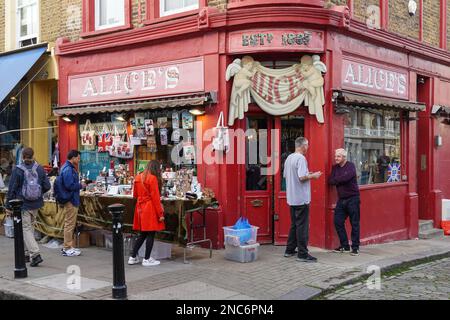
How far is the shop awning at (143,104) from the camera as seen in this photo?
9.33m

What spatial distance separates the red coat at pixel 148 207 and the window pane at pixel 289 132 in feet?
8.72

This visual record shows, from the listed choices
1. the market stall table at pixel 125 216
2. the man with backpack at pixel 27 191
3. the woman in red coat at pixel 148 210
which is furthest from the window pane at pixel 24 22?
the woman in red coat at pixel 148 210

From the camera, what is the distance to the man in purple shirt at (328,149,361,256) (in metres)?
9.20

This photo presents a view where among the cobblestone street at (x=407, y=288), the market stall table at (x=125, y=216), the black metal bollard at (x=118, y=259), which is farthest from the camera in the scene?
the market stall table at (x=125, y=216)

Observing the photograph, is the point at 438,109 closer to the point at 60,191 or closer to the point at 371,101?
the point at 371,101

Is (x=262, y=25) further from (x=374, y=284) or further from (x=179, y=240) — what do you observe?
(x=374, y=284)

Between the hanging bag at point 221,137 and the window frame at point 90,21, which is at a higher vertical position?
the window frame at point 90,21

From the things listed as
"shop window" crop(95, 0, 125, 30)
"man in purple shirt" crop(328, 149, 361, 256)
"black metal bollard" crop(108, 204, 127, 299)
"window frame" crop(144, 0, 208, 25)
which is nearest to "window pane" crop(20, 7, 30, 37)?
"shop window" crop(95, 0, 125, 30)

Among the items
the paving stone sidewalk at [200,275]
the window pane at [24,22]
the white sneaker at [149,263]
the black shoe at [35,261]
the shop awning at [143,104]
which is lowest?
the paving stone sidewalk at [200,275]

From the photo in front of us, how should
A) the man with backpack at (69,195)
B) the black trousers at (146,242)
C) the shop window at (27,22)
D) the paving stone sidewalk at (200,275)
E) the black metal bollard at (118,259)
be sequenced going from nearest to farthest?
the black metal bollard at (118,259) → the paving stone sidewalk at (200,275) → the black trousers at (146,242) → the man with backpack at (69,195) → the shop window at (27,22)

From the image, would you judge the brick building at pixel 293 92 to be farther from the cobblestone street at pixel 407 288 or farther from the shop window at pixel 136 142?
the cobblestone street at pixel 407 288

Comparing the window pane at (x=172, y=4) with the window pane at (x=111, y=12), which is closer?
the window pane at (x=172, y=4)

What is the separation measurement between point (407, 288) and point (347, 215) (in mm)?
2211
